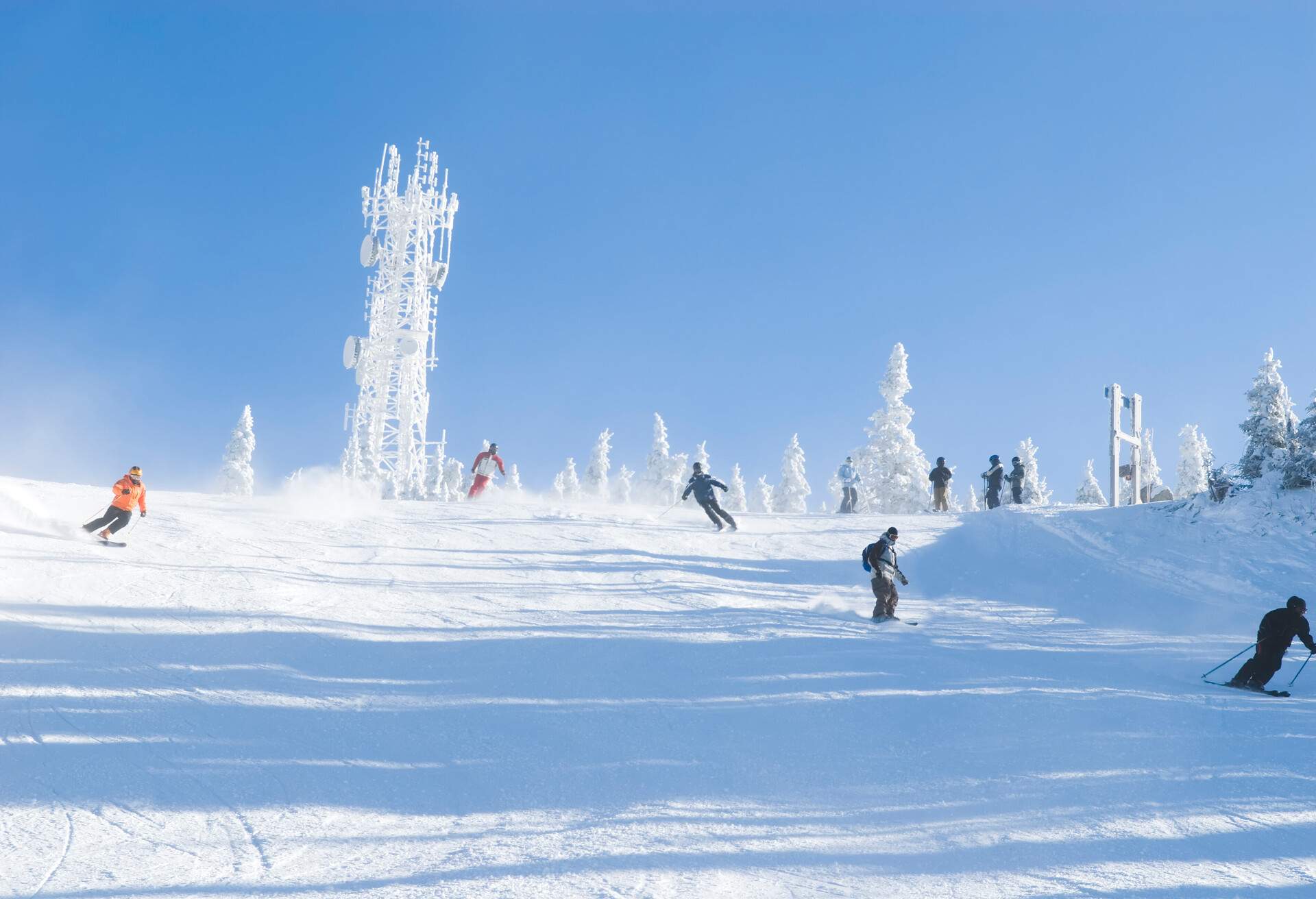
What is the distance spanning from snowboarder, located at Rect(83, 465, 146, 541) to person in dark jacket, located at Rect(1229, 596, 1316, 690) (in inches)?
677

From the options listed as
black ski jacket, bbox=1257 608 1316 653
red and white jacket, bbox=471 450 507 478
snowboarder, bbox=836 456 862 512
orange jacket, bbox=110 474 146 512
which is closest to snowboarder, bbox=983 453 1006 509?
snowboarder, bbox=836 456 862 512

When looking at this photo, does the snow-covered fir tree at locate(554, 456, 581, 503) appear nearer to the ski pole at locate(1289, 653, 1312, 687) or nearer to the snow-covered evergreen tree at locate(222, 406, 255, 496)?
the snow-covered evergreen tree at locate(222, 406, 255, 496)

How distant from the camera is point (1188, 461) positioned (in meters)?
97.1

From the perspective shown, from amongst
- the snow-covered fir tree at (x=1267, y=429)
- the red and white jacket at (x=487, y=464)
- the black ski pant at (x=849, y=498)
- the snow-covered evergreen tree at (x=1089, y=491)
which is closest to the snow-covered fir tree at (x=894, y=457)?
the black ski pant at (x=849, y=498)

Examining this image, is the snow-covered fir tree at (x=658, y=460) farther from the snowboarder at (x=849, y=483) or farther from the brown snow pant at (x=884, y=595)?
the brown snow pant at (x=884, y=595)

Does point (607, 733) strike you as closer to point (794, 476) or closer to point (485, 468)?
point (485, 468)

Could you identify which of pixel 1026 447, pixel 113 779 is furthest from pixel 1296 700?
pixel 1026 447

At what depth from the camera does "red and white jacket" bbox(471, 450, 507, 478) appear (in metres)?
28.0

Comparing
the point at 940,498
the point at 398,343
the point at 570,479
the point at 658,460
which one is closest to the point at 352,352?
the point at 398,343

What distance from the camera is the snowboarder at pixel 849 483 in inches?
1355

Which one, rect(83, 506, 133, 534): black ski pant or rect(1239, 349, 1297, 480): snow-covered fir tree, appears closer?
rect(83, 506, 133, 534): black ski pant

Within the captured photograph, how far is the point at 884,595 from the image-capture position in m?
15.1

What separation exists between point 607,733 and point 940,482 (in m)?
23.4

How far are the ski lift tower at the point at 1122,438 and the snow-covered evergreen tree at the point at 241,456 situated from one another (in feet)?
174
